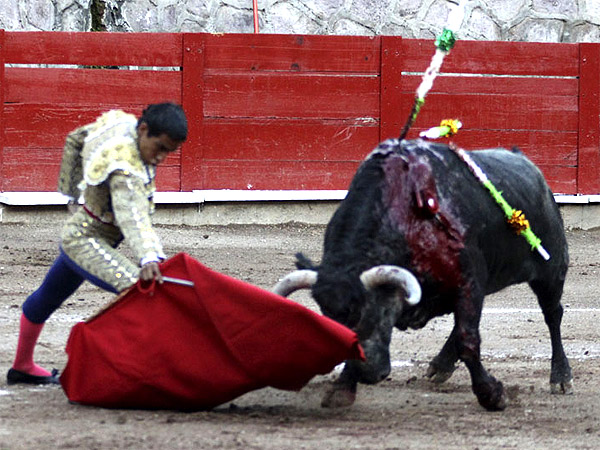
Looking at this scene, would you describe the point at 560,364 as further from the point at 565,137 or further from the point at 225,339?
the point at 565,137

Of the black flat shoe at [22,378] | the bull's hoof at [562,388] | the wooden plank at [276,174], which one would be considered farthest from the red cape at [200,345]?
the wooden plank at [276,174]

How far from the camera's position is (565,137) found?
30.2 ft

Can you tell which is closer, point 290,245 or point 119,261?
point 119,261

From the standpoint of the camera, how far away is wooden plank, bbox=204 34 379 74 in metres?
8.55

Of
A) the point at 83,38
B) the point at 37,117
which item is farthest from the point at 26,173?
the point at 83,38

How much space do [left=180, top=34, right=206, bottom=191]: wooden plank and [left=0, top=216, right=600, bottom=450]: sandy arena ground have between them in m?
2.19

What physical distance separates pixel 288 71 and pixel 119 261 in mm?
5208

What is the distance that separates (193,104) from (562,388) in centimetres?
467

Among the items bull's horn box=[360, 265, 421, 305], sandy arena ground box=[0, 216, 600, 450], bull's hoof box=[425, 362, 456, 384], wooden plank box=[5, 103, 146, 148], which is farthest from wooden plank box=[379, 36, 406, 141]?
bull's horn box=[360, 265, 421, 305]

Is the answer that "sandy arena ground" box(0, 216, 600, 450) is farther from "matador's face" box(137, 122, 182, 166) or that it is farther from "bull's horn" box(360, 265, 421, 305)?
"matador's face" box(137, 122, 182, 166)

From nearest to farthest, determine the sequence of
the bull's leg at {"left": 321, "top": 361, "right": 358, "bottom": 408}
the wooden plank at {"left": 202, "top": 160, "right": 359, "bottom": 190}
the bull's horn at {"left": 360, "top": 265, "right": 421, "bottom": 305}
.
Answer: the bull's horn at {"left": 360, "top": 265, "right": 421, "bottom": 305}
the bull's leg at {"left": 321, "top": 361, "right": 358, "bottom": 408}
the wooden plank at {"left": 202, "top": 160, "right": 359, "bottom": 190}

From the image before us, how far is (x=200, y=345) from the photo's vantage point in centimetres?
349

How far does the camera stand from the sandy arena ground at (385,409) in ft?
10.6

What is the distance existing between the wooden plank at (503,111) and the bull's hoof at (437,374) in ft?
15.0
